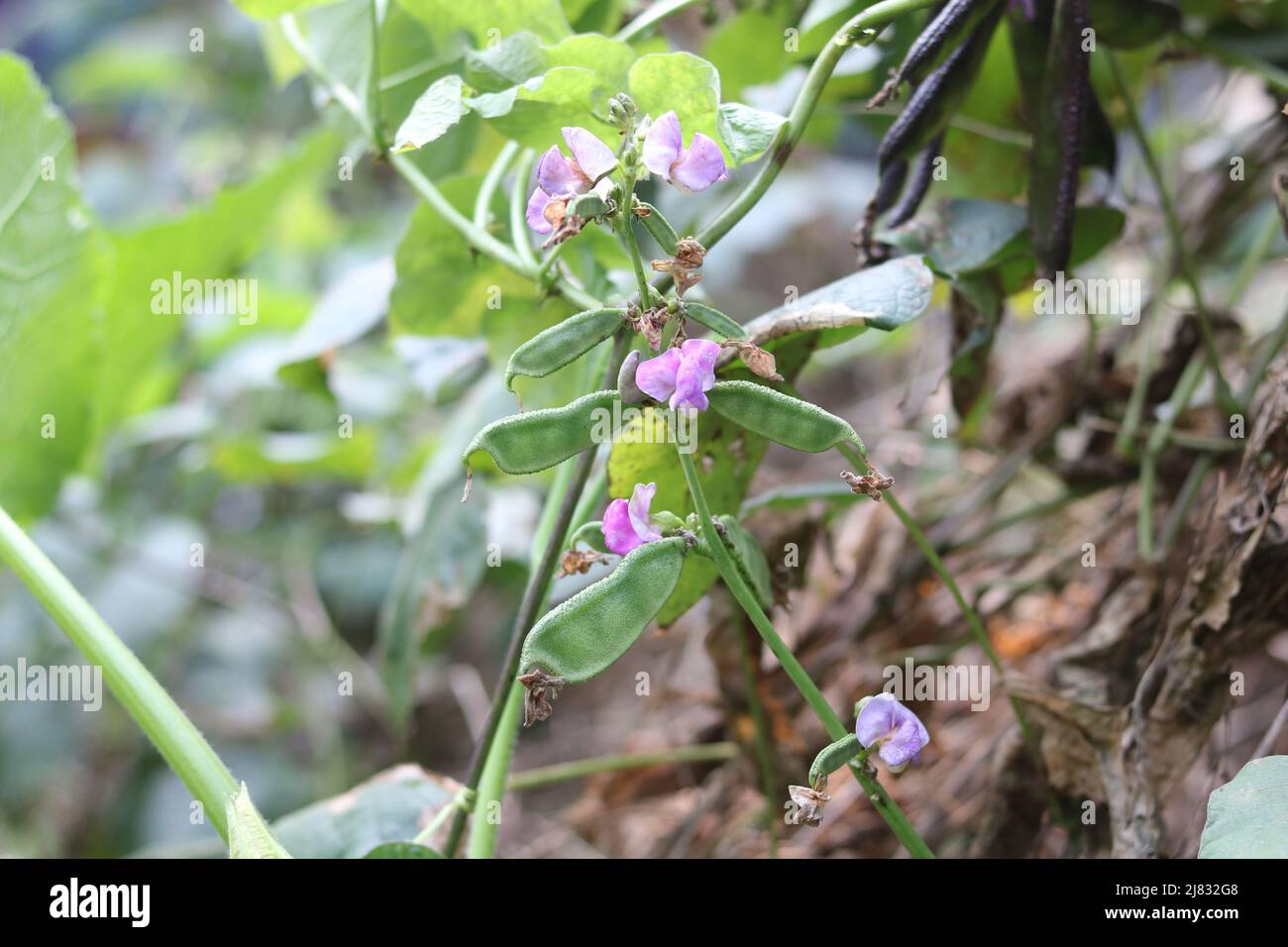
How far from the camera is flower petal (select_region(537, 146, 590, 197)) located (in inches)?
20.2

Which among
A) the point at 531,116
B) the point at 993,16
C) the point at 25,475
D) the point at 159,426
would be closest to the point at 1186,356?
the point at 993,16

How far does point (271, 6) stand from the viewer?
829 mm

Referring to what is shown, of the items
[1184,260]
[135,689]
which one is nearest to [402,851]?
[135,689]

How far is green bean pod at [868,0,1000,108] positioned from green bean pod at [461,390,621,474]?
28 centimetres

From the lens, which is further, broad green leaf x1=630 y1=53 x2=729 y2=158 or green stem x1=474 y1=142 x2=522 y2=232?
green stem x1=474 y1=142 x2=522 y2=232

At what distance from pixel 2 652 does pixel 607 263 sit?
1.29 meters

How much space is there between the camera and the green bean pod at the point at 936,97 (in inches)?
27.0

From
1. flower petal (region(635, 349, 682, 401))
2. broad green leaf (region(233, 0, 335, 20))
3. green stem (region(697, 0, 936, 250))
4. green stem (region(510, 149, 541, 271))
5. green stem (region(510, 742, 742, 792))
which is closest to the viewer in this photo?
flower petal (region(635, 349, 682, 401))

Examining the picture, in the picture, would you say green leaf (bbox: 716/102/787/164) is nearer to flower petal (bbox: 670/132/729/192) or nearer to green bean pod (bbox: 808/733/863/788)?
flower petal (bbox: 670/132/729/192)

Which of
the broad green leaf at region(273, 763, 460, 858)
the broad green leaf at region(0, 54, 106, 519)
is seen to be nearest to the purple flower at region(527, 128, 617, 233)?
the broad green leaf at region(273, 763, 460, 858)

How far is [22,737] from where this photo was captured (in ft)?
5.06

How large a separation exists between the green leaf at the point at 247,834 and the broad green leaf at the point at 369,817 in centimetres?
18

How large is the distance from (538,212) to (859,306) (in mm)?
198

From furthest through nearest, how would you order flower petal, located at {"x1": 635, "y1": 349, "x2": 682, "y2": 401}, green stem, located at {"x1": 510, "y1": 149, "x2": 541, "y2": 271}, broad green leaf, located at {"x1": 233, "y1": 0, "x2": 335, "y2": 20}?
broad green leaf, located at {"x1": 233, "y1": 0, "x2": 335, "y2": 20}, green stem, located at {"x1": 510, "y1": 149, "x2": 541, "y2": 271}, flower petal, located at {"x1": 635, "y1": 349, "x2": 682, "y2": 401}
